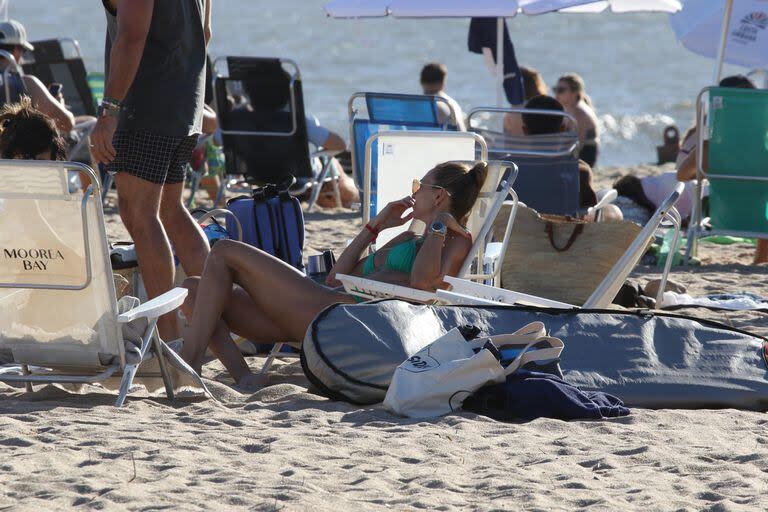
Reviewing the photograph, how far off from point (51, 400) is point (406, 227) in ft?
5.71

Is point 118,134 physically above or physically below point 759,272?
above

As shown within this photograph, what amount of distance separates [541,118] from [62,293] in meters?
4.34

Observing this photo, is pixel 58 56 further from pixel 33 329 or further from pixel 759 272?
pixel 33 329

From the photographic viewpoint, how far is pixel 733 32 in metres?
8.55

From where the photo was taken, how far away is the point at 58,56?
9.45 m

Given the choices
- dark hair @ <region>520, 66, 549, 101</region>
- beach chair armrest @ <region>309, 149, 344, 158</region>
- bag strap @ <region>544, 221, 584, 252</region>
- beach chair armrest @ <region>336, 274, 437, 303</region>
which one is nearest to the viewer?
beach chair armrest @ <region>336, 274, 437, 303</region>

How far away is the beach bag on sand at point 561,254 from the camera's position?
16.9 feet

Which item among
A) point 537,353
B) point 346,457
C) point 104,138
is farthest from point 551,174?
point 346,457

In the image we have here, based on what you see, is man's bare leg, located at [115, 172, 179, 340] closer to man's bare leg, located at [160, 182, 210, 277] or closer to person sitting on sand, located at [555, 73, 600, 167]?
man's bare leg, located at [160, 182, 210, 277]

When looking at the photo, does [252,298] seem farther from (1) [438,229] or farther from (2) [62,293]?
(2) [62,293]

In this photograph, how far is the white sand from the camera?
9.03 feet

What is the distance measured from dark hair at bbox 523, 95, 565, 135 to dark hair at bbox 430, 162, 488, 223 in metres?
3.00

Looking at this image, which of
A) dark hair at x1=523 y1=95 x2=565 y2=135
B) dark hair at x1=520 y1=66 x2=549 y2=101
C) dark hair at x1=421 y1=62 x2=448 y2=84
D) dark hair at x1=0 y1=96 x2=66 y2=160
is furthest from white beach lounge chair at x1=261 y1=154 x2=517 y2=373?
dark hair at x1=520 y1=66 x2=549 y2=101

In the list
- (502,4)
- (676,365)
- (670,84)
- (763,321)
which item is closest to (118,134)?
(676,365)
